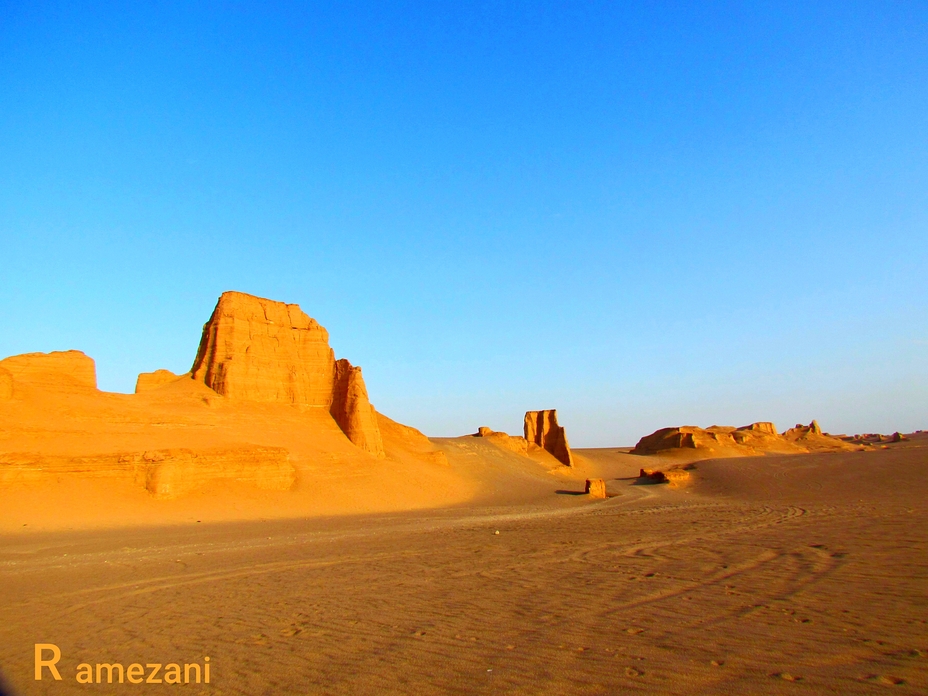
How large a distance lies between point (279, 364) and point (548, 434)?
117 feet

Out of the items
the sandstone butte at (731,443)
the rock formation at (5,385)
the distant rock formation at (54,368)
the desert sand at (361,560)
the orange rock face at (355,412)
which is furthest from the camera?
the sandstone butte at (731,443)

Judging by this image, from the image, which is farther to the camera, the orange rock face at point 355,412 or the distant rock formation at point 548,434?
the distant rock formation at point 548,434

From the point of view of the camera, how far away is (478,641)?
6.55 m

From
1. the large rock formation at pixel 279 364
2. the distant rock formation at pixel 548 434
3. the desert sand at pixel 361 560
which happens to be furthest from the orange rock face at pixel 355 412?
the distant rock formation at pixel 548 434

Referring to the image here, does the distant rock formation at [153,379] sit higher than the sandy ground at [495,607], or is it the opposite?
the distant rock formation at [153,379]

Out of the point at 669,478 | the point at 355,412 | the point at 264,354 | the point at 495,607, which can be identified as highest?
the point at 264,354

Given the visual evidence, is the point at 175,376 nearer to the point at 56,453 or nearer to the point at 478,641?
the point at 56,453

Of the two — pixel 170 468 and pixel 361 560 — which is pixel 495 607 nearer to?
pixel 361 560

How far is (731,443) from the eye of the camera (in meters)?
77.8

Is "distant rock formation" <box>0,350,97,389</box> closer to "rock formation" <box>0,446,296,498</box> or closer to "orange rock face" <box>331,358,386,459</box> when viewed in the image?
"rock formation" <box>0,446,296,498</box>

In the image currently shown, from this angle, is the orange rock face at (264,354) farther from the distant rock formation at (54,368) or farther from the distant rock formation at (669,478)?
the distant rock formation at (669,478)

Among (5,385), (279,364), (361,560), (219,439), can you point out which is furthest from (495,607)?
(279,364)

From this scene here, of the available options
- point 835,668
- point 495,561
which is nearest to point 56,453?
point 495,561

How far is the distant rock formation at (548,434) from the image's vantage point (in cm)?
6234
